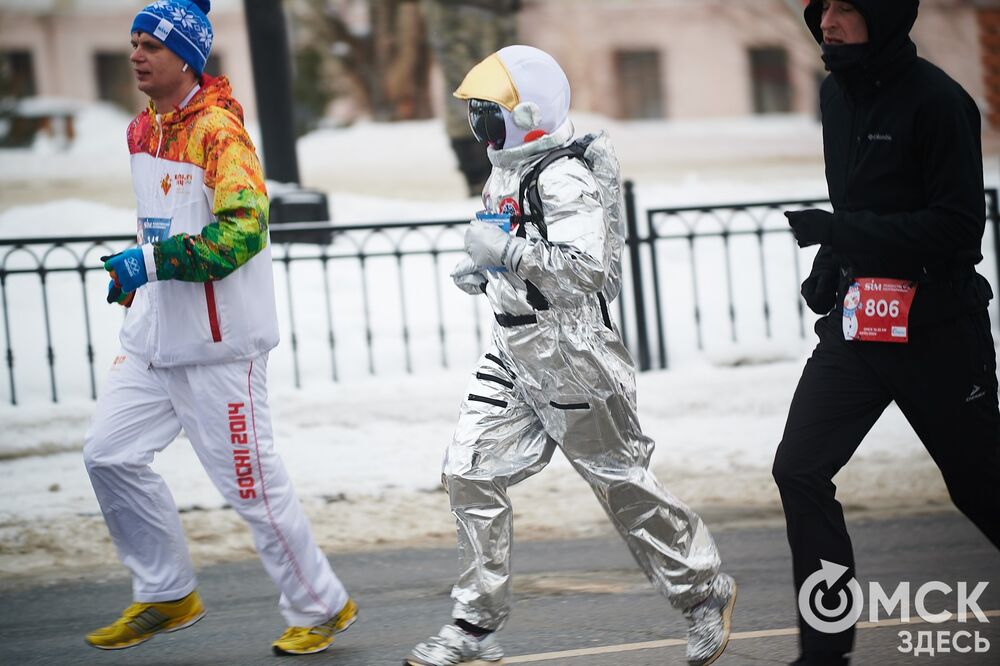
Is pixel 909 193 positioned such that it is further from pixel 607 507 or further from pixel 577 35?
pixel 577 35

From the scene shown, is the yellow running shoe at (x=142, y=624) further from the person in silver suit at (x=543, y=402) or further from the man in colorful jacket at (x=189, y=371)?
the person in silver suit at (x=543, y=402)

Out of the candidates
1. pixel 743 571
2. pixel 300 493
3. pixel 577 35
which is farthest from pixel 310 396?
pixel 577 35

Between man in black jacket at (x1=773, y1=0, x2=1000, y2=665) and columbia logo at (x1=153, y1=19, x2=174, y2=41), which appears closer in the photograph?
man in black jacket at (x1=773, y1=0, x2=1000, y2=665)

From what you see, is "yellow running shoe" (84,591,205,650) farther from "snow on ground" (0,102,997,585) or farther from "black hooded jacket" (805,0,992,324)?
"black hooded jacket" (805,0,992,324)

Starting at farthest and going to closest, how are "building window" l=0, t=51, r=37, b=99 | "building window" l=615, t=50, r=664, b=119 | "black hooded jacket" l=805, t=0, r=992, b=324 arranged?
"building window" l=615, t=50, r=664, b=119 → "building window" l=0, t=51, r=37, b=99 → "black hooded jacket" l=805, t=0, r=992, b=324

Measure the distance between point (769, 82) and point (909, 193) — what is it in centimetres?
2939

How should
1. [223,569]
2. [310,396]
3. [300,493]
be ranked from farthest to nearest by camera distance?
[310,396] → [300,493] → [223,569]

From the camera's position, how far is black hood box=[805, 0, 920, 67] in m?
3.65

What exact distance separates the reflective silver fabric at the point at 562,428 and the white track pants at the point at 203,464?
0.58 m

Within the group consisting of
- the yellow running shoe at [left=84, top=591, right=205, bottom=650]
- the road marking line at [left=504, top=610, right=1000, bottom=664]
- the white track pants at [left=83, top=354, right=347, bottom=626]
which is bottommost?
the road marking line at [left=504, top=610, right=1000, bottom=664]

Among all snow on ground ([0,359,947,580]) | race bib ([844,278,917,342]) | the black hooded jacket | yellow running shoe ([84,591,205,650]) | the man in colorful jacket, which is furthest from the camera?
snow on ground ([0,359,947,580])

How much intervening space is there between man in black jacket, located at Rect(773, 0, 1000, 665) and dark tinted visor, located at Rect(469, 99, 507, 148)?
2.94 ft

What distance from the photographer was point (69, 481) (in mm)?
6922

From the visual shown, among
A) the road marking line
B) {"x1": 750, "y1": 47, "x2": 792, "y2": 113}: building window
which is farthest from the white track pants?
{"x1": 750, "y1": 47, "x2": 792, "y2": 113}: building window
